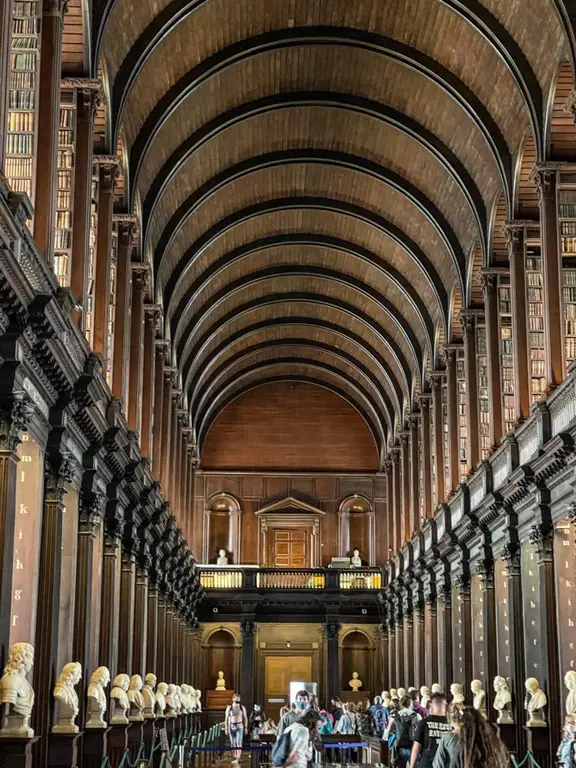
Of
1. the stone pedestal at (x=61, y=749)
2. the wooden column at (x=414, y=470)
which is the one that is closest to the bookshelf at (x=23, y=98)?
the stone pedestal at (x=61, y=749)

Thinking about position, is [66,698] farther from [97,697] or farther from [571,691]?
[571,691]

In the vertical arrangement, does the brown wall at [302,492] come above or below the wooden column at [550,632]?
above

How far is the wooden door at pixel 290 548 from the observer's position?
47469 millimetres

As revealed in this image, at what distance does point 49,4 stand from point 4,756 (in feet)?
30.7

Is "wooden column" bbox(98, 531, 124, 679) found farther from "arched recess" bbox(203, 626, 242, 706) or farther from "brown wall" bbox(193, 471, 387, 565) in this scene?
"brown wall" bbox(193, 471, 387, 565)

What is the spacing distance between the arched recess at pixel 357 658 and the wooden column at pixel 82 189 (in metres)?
30.5

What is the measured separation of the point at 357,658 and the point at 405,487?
28.0 feet

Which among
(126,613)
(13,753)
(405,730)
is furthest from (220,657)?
(13,753)

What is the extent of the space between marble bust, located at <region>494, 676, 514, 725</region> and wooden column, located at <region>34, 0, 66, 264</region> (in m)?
12.0

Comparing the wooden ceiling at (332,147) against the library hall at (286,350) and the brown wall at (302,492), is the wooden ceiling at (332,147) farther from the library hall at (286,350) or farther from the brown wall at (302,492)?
the brown wall at (302,492)

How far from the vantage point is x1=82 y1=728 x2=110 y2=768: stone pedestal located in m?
17.8

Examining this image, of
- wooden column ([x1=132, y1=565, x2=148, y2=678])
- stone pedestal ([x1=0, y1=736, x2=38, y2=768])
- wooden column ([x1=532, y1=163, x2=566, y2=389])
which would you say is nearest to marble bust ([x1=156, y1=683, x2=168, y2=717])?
wooden column ([x1=132, y1=565, x2=148, y2=678])

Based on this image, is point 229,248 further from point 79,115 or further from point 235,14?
point 79,115

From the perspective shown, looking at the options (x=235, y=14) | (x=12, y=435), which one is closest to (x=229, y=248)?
(x=235, y=14)
